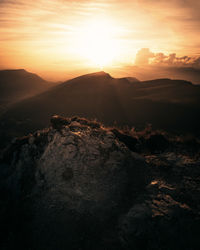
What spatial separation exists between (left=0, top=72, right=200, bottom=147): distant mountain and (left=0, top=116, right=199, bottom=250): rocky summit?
25.6 metres

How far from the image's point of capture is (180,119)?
43938 mm

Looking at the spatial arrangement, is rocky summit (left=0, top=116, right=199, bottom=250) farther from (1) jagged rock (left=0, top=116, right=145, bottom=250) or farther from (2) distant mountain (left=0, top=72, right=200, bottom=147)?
(2) distant mountain (left=0, top=72, right=200, bottom=147)

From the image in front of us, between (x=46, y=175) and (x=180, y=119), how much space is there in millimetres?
42199

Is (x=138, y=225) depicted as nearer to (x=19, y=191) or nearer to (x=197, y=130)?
(x=19, y=191)

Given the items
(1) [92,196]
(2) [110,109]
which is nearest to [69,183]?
(1) [92,196]

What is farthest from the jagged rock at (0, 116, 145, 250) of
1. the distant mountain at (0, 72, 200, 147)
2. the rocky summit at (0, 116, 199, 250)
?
the distant mountain at (0, 72, 200, 147)

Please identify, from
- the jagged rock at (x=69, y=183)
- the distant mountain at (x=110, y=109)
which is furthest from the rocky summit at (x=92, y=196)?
the distant mountain at (x=110, y=109)

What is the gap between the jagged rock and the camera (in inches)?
270

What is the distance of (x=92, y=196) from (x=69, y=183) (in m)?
1.29

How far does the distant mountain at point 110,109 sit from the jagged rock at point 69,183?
2544 cm

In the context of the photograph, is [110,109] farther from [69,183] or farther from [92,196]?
[92,196]

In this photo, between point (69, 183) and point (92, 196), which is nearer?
point (92, 196)

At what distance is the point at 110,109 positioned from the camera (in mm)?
63250

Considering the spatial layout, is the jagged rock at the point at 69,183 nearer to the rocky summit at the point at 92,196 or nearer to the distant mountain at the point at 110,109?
the rocky summit at the point at 92,196
